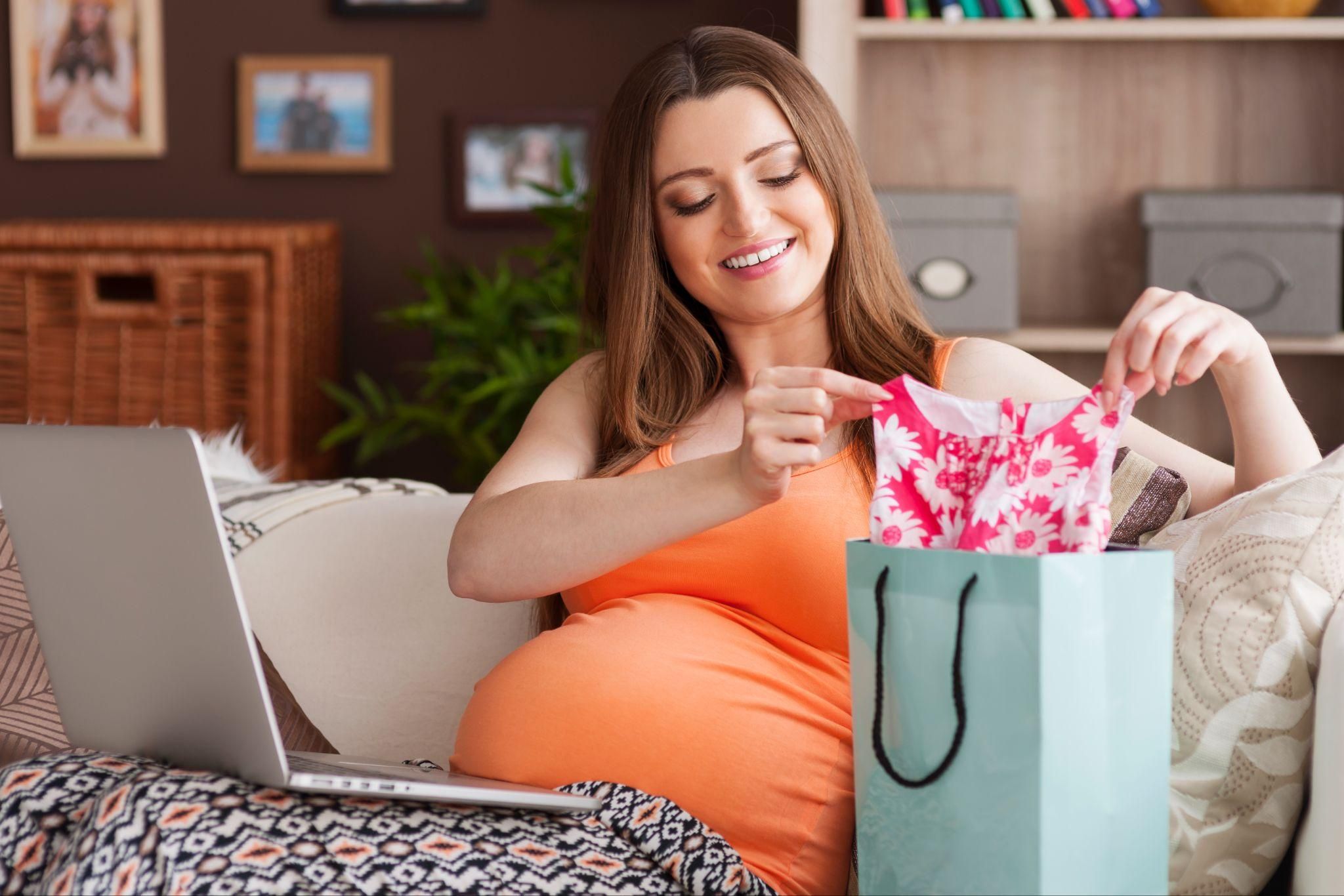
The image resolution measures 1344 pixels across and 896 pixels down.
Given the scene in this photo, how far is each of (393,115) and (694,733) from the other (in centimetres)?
236

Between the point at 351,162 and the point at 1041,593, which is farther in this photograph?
the point at 351,162

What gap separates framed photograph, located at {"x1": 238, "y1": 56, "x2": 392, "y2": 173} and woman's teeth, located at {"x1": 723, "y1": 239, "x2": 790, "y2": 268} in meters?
2.04

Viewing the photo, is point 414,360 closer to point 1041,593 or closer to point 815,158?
point 815,158

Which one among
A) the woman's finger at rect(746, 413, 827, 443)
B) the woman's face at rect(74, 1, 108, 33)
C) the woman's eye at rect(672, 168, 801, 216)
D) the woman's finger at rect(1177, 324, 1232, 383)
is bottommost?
the woman's finger at rect(746, 413, 827, 443)

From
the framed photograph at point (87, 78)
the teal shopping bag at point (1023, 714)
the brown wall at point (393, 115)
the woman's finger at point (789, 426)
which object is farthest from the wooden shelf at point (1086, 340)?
the framed photograph at point (87, 78)

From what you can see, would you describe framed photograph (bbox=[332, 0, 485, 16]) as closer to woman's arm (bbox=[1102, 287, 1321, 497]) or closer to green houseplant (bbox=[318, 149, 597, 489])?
green houseplant (bbox=[318, 149, 597, 489])

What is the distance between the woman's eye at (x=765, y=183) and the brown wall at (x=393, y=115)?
183cm

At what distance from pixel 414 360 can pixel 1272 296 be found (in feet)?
6.19

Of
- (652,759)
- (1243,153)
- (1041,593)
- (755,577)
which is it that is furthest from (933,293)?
(1041,593)

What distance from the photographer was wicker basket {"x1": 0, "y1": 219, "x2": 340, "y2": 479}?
2.68 m

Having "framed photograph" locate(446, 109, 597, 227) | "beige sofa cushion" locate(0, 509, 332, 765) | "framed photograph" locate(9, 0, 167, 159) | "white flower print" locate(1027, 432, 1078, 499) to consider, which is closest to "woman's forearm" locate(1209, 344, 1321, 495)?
"white flower print" locate(1027, 432, 1078, 499)

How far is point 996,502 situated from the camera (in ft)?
2.91

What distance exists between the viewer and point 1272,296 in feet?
7.82

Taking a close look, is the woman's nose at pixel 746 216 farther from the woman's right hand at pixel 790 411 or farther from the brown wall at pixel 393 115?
the brown wall at pixel 393 115
